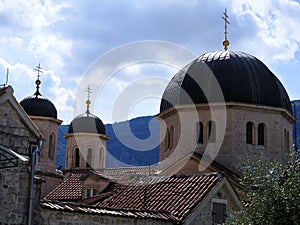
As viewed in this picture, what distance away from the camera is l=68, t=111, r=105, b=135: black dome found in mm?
49125

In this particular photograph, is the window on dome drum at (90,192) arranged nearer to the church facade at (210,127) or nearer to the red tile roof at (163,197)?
the church facade at (210,127)

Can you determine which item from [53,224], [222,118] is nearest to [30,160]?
[53,224]

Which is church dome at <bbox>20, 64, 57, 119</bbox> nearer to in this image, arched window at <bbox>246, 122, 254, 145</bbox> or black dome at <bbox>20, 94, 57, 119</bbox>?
black dome at <bbox>20, 94, 57, 119</bbox>

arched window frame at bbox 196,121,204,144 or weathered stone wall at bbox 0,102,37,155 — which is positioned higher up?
arched window frame at bbox 196,121,204,144

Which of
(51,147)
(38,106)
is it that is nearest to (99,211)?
(38,106)

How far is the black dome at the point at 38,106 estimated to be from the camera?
41500 millimetres

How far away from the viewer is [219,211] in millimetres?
20250

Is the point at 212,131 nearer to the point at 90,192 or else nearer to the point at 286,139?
the point at 286,139

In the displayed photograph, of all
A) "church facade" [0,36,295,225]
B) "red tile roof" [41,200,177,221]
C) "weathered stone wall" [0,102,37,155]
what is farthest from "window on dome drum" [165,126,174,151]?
"weathered stone wall" [0,102,37,155]

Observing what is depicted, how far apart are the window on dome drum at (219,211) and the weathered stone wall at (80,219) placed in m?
3.57

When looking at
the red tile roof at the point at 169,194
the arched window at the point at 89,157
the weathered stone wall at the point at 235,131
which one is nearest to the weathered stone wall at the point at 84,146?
the arched window at the point at 89,157

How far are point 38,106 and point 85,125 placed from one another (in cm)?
787

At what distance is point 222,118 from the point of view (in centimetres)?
3141

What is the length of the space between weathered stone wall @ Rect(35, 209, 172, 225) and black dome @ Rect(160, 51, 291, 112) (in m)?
15.9
